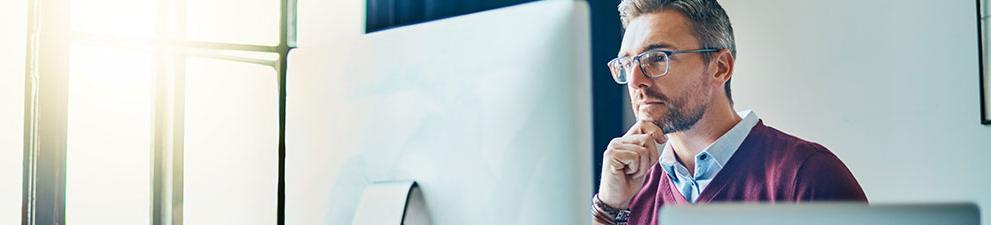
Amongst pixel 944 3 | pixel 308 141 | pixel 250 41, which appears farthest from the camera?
pixel 250 41

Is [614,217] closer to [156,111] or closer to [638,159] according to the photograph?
[638,159]

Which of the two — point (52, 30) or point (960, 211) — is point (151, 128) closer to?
point (52, 30)

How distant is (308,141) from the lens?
1.10m

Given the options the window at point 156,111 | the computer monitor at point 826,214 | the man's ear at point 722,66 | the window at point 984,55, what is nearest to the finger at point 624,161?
the man's ear at point 722,66

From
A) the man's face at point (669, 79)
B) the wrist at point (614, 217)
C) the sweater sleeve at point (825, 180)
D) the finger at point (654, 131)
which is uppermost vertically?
the man's face at point (669, 79)

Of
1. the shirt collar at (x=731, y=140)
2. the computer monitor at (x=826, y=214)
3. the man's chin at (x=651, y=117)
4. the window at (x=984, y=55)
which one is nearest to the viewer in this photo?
the computer monitor at (x=826, y=214)

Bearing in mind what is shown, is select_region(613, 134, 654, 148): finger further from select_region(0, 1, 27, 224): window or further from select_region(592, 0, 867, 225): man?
select_region(0, 1, 27, 224): window

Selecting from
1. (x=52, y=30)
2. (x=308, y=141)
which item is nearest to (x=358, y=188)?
(x=308, y=141)

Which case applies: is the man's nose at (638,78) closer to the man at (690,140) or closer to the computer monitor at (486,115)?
the man at (690,140)

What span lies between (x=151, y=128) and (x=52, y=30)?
0.32 meters

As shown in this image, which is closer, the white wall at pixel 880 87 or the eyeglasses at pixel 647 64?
the white wall at pixel 880 87

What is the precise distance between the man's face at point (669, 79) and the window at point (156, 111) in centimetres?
85

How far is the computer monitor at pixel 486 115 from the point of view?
0.89 m

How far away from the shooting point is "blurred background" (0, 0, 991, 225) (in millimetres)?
1856
